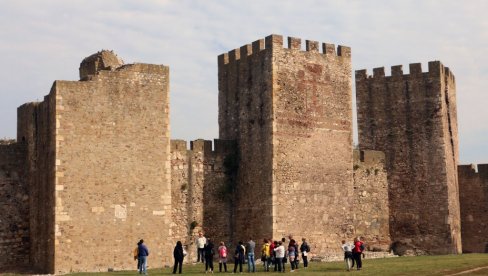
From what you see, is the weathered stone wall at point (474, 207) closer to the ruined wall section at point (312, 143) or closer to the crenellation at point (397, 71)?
the crenellation at point (397, 71)

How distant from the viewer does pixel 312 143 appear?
3747 cm

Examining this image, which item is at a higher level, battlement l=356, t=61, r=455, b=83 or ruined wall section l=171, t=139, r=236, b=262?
battlement l=356, t=61, r=455, b=83

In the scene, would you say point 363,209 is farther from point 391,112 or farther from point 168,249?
point 168,249

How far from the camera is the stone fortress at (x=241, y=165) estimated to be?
108ft

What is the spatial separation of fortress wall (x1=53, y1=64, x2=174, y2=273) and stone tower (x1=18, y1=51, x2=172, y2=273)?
0.12ft

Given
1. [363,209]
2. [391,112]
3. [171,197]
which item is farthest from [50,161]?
[391,112]

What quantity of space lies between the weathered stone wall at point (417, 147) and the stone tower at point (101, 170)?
1335 centimetres

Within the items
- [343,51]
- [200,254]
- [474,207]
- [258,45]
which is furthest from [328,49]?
[474,207]

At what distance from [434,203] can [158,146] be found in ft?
49.6

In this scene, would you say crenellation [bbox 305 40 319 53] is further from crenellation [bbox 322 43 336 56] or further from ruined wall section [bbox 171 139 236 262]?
ruined wall section [bbox 171 139 236 262]

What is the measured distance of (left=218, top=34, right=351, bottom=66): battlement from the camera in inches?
1460

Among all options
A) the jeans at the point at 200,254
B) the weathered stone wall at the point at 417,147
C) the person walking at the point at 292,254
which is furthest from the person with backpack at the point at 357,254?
the weathered stone wall at the point at 417,147

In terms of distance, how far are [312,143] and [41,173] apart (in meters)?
11.0

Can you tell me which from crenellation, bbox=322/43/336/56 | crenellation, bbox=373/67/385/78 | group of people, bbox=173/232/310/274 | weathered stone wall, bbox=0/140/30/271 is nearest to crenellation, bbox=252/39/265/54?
crenellation, bbox=322/43/336/56
